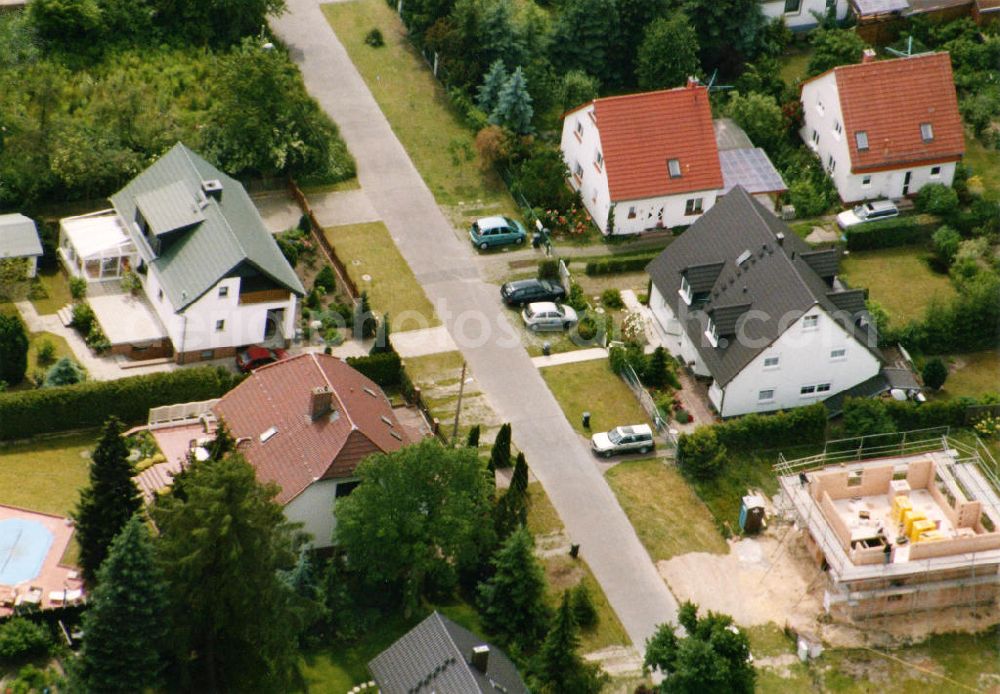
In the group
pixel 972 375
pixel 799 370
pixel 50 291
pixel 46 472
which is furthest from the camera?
pixel 972 375

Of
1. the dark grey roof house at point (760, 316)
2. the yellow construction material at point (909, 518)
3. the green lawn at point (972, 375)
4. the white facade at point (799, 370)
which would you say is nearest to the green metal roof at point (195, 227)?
the dark grey roof house at point (760, 316)

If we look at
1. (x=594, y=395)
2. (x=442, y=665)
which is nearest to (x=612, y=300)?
(x=594, y=395)

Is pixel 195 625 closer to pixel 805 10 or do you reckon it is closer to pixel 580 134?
pixel 580 134

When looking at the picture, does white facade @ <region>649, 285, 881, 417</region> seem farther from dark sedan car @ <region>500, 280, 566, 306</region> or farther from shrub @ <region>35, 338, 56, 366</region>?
shrub @ <region>35, 338, 56, 366</region>

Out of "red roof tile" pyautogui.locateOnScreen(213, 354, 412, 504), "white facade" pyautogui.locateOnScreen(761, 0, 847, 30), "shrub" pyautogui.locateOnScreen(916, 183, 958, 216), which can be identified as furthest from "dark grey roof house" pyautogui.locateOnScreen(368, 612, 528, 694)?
"white facade" pyautogui.locateOnScreen(761, 0, 847, 30)

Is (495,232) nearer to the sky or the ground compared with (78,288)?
nearer to the ground

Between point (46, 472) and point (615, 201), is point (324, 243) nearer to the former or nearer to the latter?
point (615, 201)

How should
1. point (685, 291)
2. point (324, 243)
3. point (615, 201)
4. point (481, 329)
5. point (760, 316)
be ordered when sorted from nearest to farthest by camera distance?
point (760, 316)
point (685, 291)
point (481, 329)
point (324, 243)
point (615, 201)
